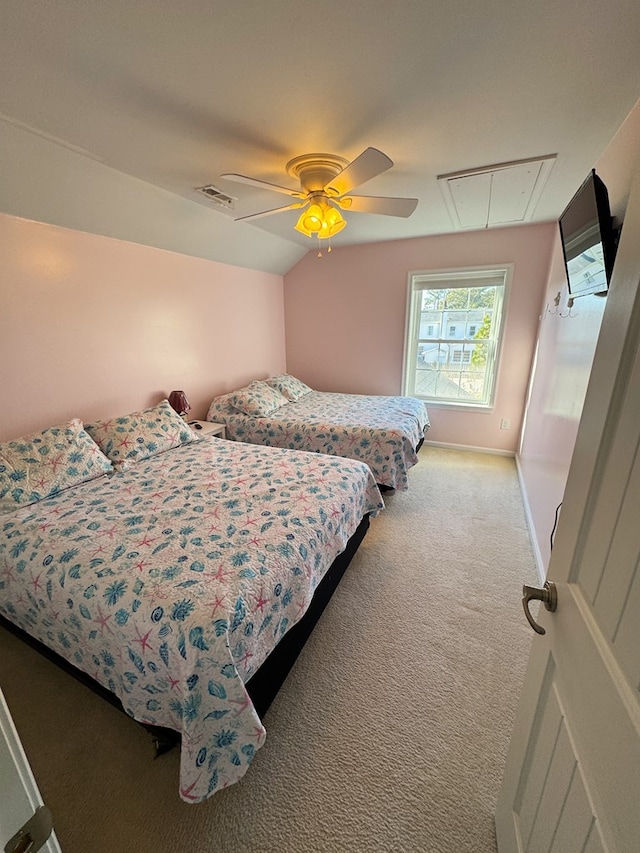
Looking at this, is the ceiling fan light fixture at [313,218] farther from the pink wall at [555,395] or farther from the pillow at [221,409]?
the pillow at [221,409]

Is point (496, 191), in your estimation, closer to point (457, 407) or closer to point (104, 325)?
point (457, 407)

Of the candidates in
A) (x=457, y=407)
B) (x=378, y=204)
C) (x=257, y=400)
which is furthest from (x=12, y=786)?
(x=457, y=407)

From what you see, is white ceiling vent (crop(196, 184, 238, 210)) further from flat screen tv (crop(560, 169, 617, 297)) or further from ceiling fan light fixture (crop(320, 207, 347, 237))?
flat screen tv (crop(560, 169, 617, 297))

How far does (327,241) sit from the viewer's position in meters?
3.83

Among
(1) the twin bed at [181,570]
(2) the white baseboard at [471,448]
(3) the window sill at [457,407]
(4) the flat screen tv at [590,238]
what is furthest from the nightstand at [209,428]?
(4) the flat screen tv at [590,238]

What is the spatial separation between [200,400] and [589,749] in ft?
11.2

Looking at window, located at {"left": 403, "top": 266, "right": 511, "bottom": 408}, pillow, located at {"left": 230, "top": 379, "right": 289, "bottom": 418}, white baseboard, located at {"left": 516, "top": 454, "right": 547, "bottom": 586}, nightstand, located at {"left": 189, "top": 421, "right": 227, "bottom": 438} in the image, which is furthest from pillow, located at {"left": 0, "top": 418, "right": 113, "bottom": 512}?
window, located at {"left": 403, "top": 266, "right": 511, "bottom": 408}

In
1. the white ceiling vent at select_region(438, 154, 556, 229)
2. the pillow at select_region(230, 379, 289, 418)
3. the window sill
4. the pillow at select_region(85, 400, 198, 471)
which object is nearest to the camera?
the white ceiling vent at select_region(438, 154, 556, 229)

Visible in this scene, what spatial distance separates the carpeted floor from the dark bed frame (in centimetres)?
10

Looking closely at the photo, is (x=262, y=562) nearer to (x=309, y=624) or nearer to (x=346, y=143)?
(x=309, y=624)

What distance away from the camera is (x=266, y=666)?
1.37 m

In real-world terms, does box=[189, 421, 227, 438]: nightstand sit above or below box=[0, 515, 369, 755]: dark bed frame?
above

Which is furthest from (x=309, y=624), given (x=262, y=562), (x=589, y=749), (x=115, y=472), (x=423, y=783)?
(x=115, y=472)

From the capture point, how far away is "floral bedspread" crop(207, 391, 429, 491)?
2.87 meters
